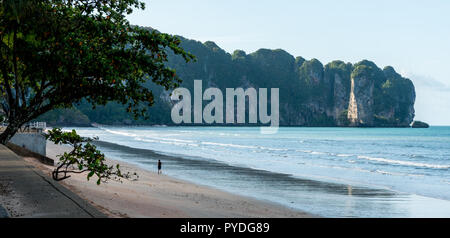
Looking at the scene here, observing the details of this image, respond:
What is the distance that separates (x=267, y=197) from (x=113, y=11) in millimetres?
12002

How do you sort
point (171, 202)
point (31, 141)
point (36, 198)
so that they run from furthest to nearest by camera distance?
point (31, 141) → point (171, 202) → point (36, 198)

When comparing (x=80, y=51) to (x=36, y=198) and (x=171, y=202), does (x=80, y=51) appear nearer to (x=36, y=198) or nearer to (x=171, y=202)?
(x=36, y=198)

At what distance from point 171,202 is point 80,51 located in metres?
7.74

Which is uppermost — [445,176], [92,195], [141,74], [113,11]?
[113,11]

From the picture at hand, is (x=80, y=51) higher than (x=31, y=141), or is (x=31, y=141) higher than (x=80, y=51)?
(x=80, y=51)

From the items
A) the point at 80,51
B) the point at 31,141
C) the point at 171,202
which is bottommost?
the point at 171,202

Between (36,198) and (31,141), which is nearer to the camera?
(36,198)

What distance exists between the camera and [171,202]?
62.3 feet

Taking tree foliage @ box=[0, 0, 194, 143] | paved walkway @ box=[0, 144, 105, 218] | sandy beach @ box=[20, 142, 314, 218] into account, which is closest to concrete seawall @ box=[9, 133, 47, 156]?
sandy beach @ box=[20, 142, 314, 218]

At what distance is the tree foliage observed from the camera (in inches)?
518

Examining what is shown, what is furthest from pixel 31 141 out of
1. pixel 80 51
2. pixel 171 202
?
pixel 80 51
